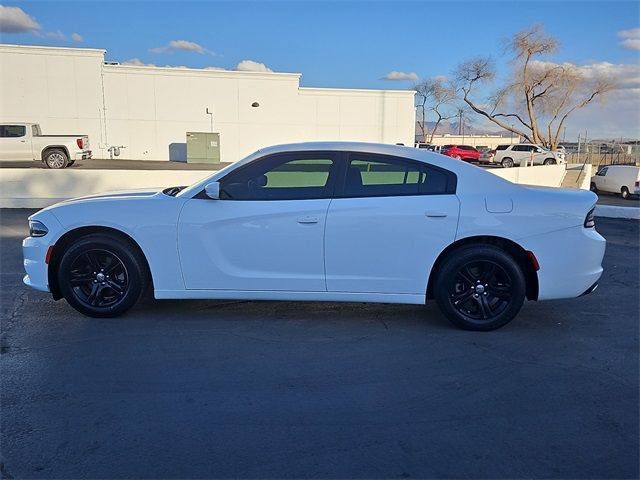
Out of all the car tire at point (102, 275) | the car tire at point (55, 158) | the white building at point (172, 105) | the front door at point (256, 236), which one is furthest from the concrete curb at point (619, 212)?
the white building at point (172, 105)

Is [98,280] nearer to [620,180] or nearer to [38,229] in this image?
[38,229]

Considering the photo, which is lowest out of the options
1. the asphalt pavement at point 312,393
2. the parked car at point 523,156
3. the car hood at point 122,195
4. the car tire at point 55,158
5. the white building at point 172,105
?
the asphalt pavement at point 312,393

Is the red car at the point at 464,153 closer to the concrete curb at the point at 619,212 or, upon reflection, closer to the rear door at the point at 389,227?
the concrete curb at the point at 619,212

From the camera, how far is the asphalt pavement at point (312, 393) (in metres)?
2.69

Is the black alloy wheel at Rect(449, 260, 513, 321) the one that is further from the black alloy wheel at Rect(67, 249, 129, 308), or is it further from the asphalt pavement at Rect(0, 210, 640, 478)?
the black alloy wheel at Rect(67, 249, 129, 308)

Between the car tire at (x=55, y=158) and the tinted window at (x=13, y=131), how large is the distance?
1.42 metres

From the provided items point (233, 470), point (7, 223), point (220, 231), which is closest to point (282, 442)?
point (233, 470)

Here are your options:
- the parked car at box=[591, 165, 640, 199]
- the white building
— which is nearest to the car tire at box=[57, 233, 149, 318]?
the parked car at box=[591, 165, 640, 199]

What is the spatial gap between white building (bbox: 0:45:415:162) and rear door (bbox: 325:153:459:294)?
34453mm

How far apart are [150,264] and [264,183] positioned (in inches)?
47.9

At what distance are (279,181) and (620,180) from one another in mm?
25397

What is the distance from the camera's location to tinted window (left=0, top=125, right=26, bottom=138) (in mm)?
22889

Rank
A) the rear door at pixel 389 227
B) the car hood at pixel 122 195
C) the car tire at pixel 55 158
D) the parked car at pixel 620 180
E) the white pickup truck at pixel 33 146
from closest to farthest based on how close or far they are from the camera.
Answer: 1. the rear door at pixel 389 227
2. the car hood at pixel 122 195
3. the white pickup truck at pixel 33 146
4. the car tire at pixel 55 158
5. the parked car at pixel 620 180

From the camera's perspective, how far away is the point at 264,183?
15.1 ft
